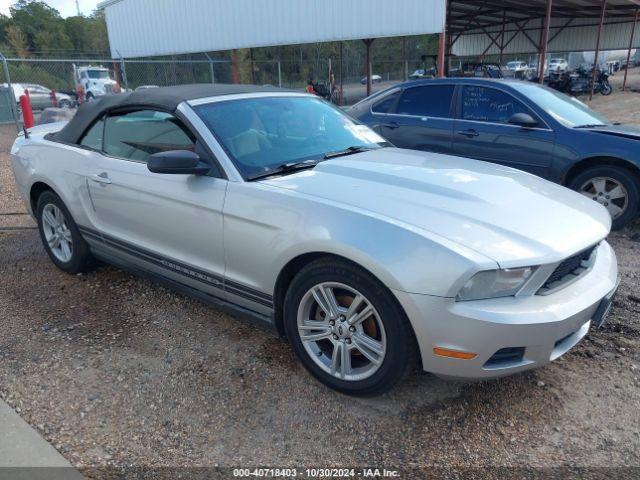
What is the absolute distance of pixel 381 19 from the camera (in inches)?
575

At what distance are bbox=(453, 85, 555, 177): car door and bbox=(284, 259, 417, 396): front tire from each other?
4.00m

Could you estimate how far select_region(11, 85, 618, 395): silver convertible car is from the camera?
2314mm

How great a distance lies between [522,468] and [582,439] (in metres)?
0.39

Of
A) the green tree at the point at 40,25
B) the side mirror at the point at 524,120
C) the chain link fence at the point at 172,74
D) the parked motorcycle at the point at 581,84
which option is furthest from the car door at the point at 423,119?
the green tree at the point at 40,25

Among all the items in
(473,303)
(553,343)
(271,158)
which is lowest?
(553,343)

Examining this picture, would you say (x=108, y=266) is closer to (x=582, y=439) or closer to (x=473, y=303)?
(x=473, y=303)

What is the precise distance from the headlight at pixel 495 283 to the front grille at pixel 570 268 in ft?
0.60

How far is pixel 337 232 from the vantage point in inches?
99.0

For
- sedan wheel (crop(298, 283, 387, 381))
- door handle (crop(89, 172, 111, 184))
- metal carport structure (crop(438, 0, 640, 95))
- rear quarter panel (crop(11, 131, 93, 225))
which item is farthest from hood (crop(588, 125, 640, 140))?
metal carport structure (crop(438, 0, 640, 95))

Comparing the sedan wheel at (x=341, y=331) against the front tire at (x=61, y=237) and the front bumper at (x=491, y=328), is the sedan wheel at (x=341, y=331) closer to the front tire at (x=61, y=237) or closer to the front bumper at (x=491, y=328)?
the front bumper at (x=491, y=328)

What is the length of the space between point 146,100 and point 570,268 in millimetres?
2888

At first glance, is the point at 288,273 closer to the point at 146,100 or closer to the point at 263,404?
the point at 263,404

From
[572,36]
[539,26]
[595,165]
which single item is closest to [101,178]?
[595,165]

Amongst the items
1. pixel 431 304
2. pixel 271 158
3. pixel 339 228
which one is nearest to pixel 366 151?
pixel 271 158
